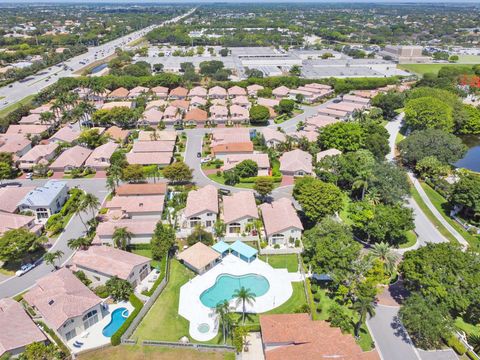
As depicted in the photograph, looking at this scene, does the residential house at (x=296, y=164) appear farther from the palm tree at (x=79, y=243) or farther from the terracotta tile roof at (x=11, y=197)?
the terracotta tile roof at (x=11, y=197)

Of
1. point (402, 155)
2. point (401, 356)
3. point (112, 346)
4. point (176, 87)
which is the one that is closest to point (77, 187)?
point (112, 346)

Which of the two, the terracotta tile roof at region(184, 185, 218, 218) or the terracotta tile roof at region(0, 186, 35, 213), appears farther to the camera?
the terracotta tile roof at region(0, 186, 35, 213)

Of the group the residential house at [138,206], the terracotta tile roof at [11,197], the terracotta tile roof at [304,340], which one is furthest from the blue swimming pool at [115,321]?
the terracotta tile roof at [11,197]

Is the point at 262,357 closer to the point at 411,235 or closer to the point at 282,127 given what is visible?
the point at 411,235

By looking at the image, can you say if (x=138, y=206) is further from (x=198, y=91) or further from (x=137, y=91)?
(x=137, y=91)

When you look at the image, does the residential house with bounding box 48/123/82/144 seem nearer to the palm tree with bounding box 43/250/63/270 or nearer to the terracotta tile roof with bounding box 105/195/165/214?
the terracotta tile roof with bounding box 105/195/165/214

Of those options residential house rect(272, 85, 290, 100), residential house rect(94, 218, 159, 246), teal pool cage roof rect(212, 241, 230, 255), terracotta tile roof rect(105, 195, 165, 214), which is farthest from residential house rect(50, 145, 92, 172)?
residential house rect(272, 85, 290, 100)

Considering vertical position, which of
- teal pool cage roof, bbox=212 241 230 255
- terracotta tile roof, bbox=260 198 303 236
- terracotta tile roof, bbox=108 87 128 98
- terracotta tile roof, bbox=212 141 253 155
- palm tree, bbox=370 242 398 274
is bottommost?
terracotta tile roof, bbox=108 87 128 98
